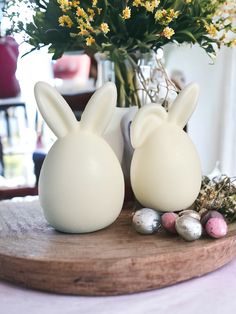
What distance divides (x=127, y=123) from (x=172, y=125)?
13 cm

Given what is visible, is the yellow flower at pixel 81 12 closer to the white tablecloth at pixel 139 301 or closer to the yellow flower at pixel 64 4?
the yellow flower at pixel 64 4

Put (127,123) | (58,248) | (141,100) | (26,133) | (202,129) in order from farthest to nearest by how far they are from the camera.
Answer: (26,133) → (202,129) → (141,100) → (127,123) → (58,248)

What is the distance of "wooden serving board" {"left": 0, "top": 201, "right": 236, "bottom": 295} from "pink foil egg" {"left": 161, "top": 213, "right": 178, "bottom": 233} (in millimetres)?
12

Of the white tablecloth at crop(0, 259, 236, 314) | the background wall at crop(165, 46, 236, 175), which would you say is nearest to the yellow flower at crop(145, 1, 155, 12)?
the white tablecloth at crop(0, 259, 236, 314)

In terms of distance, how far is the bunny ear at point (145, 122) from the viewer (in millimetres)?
724

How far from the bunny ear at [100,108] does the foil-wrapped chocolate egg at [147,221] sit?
143 millimetres

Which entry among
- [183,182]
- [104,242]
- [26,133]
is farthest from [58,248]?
[26,133]

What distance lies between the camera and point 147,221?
2.24ft

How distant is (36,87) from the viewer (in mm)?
660

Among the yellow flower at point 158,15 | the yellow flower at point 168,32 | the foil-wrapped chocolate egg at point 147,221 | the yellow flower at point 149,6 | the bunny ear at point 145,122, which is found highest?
the yellow flower at point 149,6

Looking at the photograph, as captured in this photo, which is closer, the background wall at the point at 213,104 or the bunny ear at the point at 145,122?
the bunny ear at the point at 145,122

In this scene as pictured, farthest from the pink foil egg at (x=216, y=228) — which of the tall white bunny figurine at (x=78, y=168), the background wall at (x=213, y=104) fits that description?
the background wall at (x=213, y=104)

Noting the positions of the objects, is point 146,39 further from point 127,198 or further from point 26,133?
point 26,133

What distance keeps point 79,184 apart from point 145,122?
153mm
